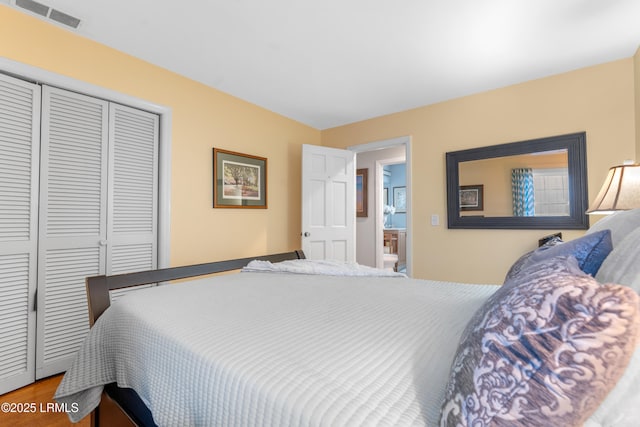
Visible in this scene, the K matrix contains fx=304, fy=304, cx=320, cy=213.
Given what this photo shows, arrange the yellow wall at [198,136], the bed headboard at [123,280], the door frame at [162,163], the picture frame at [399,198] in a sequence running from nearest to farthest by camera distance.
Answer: the bed headboard at [123,280] < the yellow wall at [198,136] < the door frame at [162,163] < the picture frame at [399,198]

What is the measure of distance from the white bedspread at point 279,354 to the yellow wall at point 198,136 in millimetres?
1482

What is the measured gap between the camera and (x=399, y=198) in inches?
291

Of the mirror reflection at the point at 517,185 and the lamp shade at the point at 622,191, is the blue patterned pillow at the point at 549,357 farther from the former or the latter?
→ the mirror reflection at the point at 517,185

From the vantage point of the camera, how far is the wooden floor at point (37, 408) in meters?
1.66

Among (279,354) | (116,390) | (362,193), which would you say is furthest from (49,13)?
(362,193)

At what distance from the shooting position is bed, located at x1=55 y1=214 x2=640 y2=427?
425 mm

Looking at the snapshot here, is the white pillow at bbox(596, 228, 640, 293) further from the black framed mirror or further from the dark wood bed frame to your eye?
the black framed mirror

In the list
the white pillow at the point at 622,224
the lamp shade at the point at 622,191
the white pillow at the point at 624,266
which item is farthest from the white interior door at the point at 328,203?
the white pillow at the point at 624,266

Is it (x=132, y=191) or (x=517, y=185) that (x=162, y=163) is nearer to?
(x=132, y=191)

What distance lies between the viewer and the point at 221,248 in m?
3.13

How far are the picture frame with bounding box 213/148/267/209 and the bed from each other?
1.62 meters

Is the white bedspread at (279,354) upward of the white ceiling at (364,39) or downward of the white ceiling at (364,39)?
downward

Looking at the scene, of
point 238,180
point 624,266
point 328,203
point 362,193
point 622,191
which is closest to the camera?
point 624,266

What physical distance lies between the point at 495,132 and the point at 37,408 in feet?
13.5
